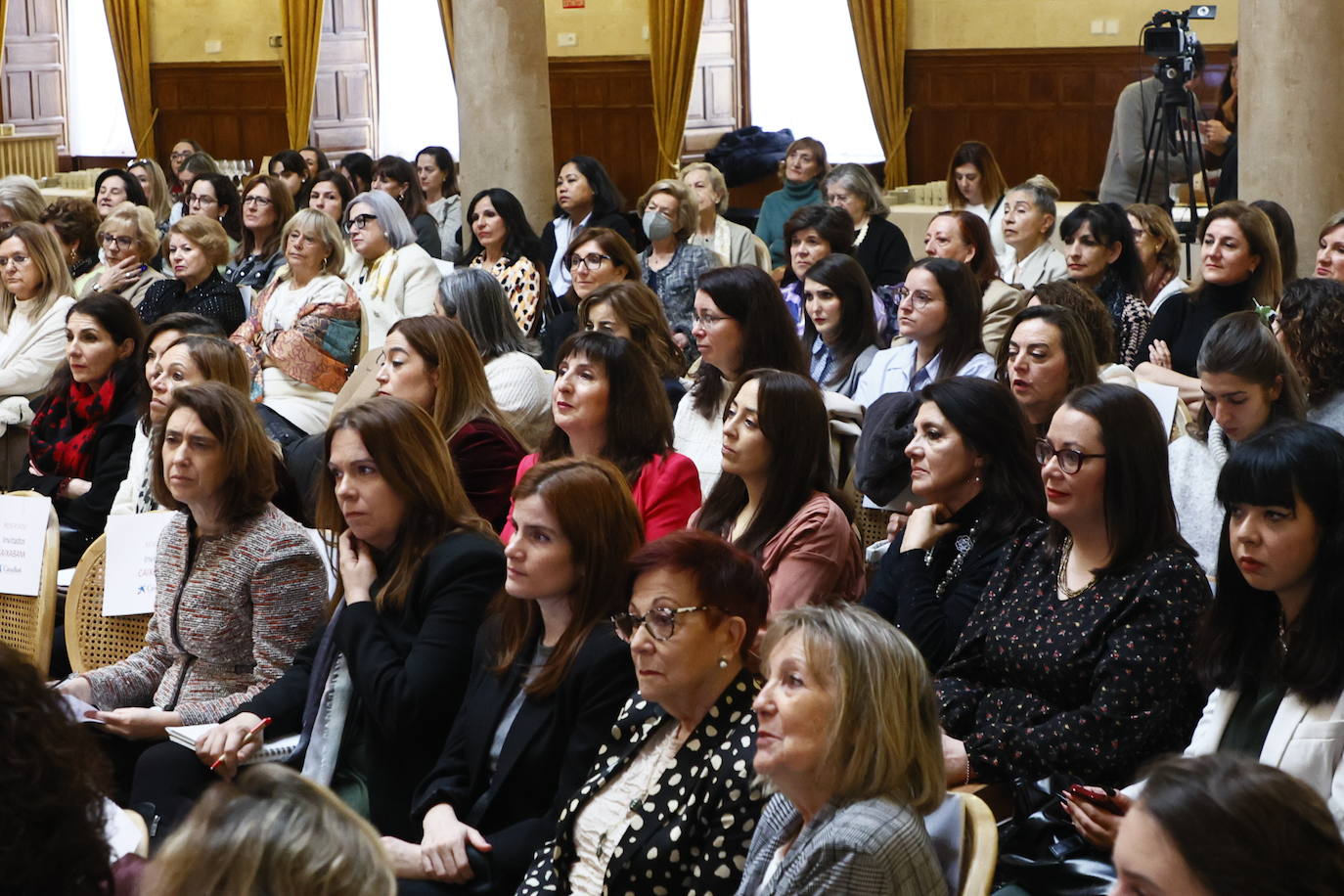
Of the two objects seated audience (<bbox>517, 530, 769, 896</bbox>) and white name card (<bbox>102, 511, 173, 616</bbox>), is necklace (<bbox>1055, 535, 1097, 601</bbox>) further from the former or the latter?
white name card (<bbox>102, 511, 173, 616</bbox>)

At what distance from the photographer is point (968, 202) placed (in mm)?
8266

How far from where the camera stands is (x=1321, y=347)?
3.90m

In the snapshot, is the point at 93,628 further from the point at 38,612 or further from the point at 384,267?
the point at 384,267

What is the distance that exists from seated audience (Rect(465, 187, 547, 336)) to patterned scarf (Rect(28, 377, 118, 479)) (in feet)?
6.94

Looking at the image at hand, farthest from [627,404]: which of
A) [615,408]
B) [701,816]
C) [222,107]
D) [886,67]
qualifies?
[222,107]

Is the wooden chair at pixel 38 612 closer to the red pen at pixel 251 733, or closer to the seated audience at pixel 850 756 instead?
the red pen at pixel 251 733

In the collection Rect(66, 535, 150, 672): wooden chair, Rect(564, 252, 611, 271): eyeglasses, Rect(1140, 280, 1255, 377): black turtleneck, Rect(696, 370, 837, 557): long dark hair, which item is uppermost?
Rect(564, 252, 611, 271): eyeglasses

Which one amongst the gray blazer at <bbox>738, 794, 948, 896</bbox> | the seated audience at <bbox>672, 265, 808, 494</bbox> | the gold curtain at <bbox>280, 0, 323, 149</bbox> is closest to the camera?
the gray blazer at <bbox>738, 794, 948, 896</bbox>

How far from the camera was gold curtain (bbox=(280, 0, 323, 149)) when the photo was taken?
1402 centimetres

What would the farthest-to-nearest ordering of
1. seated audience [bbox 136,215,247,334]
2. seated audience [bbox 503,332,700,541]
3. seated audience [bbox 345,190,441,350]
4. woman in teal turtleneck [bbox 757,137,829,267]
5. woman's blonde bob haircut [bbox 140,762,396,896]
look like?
1. woman in teal turtleneck [bbox 757,137,829,267]
2. seated audience [bbox 345,190,441,350]
3. seated audience [bbox 136,215,247,334]
4. seated audience [bbox 503,332,700,541]
5. woman's blonde bob haircut [bbox 140,762,396,896]

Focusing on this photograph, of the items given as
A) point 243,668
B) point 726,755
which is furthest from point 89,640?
point 726,755

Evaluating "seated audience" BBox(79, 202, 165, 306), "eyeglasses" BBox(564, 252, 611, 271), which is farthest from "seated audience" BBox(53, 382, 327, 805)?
"seated audience" BBox(79, 202, 165, 306)

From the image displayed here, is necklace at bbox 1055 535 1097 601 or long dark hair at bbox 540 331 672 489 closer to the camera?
necklace at bbox 1055 535 1097 601

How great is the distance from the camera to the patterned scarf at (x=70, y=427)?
4.98m
